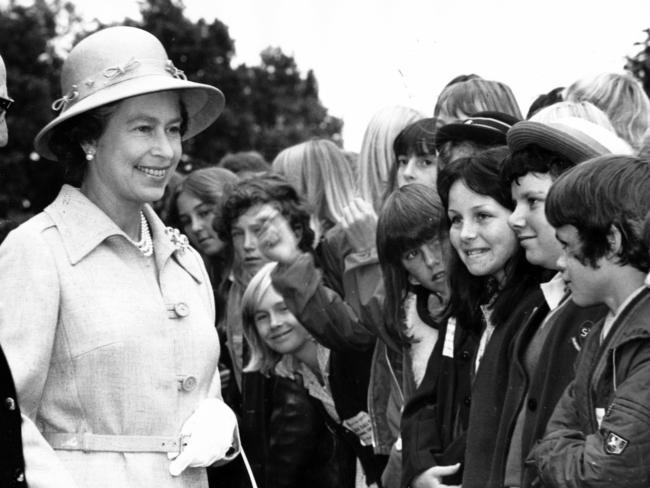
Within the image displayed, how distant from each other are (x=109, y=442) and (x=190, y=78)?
17368 millimetres

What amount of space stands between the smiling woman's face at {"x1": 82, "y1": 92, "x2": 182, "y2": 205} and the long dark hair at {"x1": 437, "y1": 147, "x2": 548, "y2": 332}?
1.17 metres

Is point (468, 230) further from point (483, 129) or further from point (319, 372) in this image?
point (319, 372)

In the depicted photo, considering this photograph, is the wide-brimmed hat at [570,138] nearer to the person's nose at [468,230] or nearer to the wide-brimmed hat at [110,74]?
the person's nose at [468,230]

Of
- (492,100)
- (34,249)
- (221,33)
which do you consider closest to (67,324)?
(34,249)

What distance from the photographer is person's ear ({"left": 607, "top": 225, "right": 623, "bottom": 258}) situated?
12.1 feet

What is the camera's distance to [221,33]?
22.3 meters

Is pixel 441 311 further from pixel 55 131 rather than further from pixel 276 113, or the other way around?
pixel 276 113

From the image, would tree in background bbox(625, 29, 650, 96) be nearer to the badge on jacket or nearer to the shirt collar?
the shirt collar

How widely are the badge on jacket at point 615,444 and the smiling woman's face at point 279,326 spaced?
129 inches

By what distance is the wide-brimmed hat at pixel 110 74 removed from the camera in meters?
4.19

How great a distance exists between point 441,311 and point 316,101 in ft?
76.5

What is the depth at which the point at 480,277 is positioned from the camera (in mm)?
4930

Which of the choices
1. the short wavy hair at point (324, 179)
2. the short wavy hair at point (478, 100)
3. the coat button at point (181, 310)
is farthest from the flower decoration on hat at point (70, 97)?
the short wavy hair at point (324, 179)

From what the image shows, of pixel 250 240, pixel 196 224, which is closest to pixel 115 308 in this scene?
pixel 250 240
